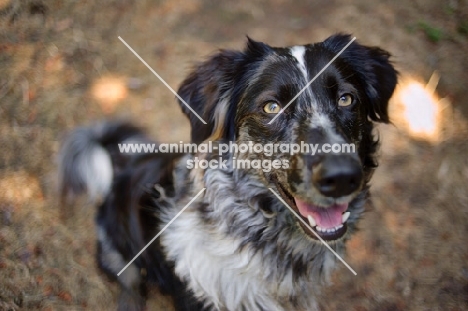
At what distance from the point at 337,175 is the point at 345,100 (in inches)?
22.0

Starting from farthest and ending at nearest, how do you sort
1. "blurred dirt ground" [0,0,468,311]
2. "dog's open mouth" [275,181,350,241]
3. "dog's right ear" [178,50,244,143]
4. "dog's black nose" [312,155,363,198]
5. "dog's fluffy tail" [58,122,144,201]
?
1. "blurred dirt ground" [0,0,468,311]
2. "dog's fluffy tail" [58,122,144,201]
3. "dog's right ear" [178,50,244,143]
4. "dog's open mouth" [275,181,350,241]
5. "dog's black nose" [312,155,363,198]

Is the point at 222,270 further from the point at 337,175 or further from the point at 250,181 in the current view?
the point at 337,175

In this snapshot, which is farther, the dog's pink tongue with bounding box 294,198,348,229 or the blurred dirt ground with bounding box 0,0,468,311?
the blurred dirt ground with bounding box 0,0,468,311

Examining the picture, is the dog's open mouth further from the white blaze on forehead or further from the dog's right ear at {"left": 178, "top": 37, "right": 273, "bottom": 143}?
the white blaze on forehead

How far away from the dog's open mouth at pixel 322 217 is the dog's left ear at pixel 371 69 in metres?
0.72

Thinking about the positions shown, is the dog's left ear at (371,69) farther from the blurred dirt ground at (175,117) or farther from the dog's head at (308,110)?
the blurred dirt ground at (175,117)

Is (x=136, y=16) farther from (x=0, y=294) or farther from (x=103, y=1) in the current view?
(x=0, y=294)

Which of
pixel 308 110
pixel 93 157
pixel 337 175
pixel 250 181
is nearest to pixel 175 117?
pixel 93 157

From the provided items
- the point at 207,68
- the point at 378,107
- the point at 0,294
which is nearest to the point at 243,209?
the point at 207,68

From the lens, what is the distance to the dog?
2.11 m

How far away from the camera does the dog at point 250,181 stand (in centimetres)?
211

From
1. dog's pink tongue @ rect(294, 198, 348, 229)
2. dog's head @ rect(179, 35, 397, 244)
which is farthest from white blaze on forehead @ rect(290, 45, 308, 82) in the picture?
dog's pink tongue @ rect(294, 198, 348, 229)

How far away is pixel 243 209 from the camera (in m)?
2.34

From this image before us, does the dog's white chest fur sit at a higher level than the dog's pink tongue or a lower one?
lower
